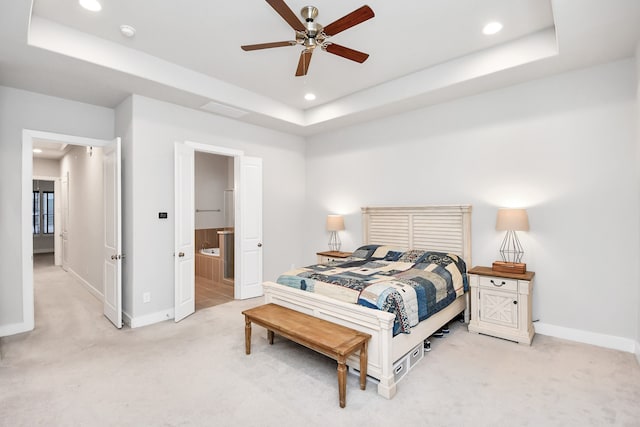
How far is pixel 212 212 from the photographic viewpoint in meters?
7.33

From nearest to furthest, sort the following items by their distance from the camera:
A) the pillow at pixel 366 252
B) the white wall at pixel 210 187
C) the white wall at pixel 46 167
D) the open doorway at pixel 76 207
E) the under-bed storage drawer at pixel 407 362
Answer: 1. the under-bed storage drawer at pixel 407 362
2. the pillow at pixel 366 252
3. the open doorway at pixel 76 207
4. the white wall at pixel 210 187
5. the white wall at pixel 46 167

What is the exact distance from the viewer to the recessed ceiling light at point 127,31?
2.87 meters

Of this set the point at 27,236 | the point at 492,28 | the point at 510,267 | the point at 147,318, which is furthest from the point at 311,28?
the point at 27,236

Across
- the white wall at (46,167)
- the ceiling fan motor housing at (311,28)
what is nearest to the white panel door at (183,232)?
the ceiling fan motor housing at (311,28)

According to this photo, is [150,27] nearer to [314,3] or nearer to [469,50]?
[314,3]

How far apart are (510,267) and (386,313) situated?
5.91 ft

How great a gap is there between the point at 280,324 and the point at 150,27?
2889 millimetres

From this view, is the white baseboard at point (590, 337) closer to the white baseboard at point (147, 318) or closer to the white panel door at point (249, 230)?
the white panel door at point (249, 230)

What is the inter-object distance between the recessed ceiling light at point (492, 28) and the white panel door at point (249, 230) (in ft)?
11.0

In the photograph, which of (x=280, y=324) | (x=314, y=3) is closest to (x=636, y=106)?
(x=314, y=3)

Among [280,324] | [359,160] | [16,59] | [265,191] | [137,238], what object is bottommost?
[280,324]

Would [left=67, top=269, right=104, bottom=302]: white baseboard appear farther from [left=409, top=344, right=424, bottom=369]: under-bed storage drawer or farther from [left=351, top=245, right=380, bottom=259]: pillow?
[left=409, top=344, right=424, bottom=369]: under-bed storage drawer

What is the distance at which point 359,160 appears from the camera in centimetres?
515

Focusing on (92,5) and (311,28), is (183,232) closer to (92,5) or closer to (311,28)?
(92,5)
